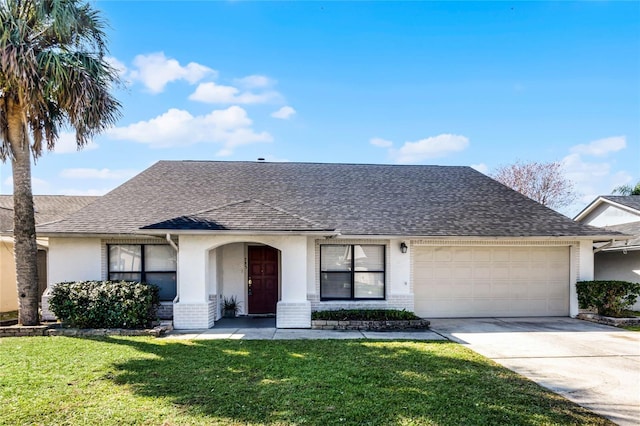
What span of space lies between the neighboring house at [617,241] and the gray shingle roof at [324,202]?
402 cm

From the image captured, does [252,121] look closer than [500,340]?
No

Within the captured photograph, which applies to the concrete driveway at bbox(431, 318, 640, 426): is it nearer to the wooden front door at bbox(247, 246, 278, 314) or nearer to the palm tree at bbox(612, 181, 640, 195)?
the wooden front door at bbox(247, 246, 278, 314)

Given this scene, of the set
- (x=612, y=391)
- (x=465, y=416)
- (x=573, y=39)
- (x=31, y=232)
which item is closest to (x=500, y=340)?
(x=612, y=391)

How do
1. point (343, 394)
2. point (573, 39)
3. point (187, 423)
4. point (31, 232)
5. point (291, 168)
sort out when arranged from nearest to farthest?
point (187, 423) → point (343, 394) → point (31, 232) → point (573, 39) → point (291, 168)

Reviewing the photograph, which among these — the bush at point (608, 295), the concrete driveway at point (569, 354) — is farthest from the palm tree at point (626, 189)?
the concrete driveway at point (569, 354)

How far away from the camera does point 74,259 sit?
11.8m

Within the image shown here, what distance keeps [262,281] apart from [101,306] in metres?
4.77

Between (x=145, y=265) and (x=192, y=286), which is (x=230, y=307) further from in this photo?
(x=145, y=265)

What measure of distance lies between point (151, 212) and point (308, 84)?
7737 millimetres

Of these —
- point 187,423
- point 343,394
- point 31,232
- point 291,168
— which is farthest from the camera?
point 291,168

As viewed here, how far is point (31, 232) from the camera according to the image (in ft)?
33.5

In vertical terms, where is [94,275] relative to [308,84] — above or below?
below

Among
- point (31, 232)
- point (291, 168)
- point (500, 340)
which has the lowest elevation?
point (500, 340)

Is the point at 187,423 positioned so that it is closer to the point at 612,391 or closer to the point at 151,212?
the point at 612,391
